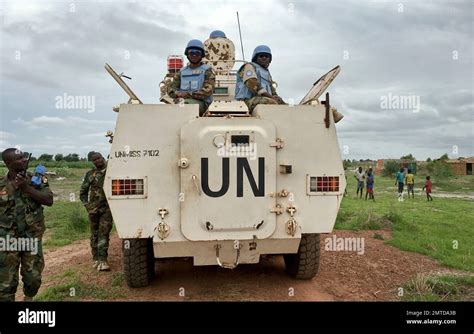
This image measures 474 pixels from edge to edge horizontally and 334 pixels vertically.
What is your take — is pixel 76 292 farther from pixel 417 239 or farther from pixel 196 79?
pixel 417 239

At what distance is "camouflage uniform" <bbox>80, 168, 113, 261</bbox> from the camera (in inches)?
231

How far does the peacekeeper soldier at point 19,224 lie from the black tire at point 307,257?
2.73 metres

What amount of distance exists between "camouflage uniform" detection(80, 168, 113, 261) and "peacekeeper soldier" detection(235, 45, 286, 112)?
2.41 m

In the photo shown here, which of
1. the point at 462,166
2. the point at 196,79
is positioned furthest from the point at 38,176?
the point at 462,166

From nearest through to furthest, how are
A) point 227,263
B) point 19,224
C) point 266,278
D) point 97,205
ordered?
1. point 19,224
2. point 227,263
3. point 266,278
4. point 97,205

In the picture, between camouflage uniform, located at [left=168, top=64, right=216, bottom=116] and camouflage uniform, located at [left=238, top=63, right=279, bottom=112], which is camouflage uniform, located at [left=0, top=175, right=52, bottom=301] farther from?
camouflage uniform, located at [left=238, top=63, right=279, bottom=112]

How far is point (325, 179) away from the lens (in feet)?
14.1

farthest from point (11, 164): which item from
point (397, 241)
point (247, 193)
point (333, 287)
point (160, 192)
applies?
point (397, 241)

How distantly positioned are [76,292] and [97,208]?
4.87 feet

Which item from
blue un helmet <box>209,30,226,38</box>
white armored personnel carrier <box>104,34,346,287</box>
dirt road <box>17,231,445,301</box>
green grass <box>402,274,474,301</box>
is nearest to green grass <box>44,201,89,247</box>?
dirt road <box>17,231,445,301</box>

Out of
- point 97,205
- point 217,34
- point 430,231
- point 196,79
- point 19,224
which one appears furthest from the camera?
point 430,231

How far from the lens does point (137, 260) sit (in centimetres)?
452

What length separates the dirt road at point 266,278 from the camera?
454 cm
